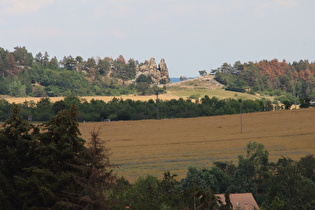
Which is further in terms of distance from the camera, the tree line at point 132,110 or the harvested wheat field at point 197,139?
the tree line at point 132,110

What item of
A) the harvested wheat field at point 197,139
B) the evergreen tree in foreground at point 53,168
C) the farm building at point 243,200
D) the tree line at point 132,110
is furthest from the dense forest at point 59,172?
the tree line at point 132,110

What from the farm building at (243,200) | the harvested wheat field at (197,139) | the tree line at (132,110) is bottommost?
the farm building at (243,200)

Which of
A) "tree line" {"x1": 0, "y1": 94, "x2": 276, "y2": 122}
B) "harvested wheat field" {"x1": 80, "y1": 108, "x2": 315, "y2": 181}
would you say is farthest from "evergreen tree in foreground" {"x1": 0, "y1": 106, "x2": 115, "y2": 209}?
"tree line" {"x1": 0, "y1": 94, "x2": 276, "y2": 122}

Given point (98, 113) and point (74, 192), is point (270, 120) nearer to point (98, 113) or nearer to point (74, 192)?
point (98, 113)

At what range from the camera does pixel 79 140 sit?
32344 millimetres

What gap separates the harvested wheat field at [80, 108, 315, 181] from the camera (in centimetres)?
8100

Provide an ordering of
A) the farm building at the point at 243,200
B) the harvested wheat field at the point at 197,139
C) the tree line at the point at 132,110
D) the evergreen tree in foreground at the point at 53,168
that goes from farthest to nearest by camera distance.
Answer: the tree line at the point at 132,110 < the harvested wheat field at the point at 197,139 < the farm building at the point at 243,200 < the evergreen tree in foreground at the point at 53,168

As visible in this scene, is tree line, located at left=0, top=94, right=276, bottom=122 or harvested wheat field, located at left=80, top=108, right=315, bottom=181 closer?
harvested wheat field, located at left=80, top=108, right=315, bottom=181

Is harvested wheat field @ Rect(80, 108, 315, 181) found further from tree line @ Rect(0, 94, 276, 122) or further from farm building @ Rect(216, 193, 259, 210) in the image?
farm building @ Rect(216, 193, 259, 210)

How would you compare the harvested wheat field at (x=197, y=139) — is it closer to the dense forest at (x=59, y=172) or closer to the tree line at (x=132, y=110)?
the tree line at (x=132, y=110)

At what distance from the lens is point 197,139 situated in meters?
102

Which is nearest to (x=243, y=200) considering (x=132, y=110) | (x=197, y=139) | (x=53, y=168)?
(x=53, y=168)

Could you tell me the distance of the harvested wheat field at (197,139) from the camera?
266 ft

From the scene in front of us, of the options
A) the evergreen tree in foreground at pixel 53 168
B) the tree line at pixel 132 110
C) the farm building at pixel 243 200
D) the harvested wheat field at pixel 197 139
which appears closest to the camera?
the evergreen tree in foreground at pixel 53 168
